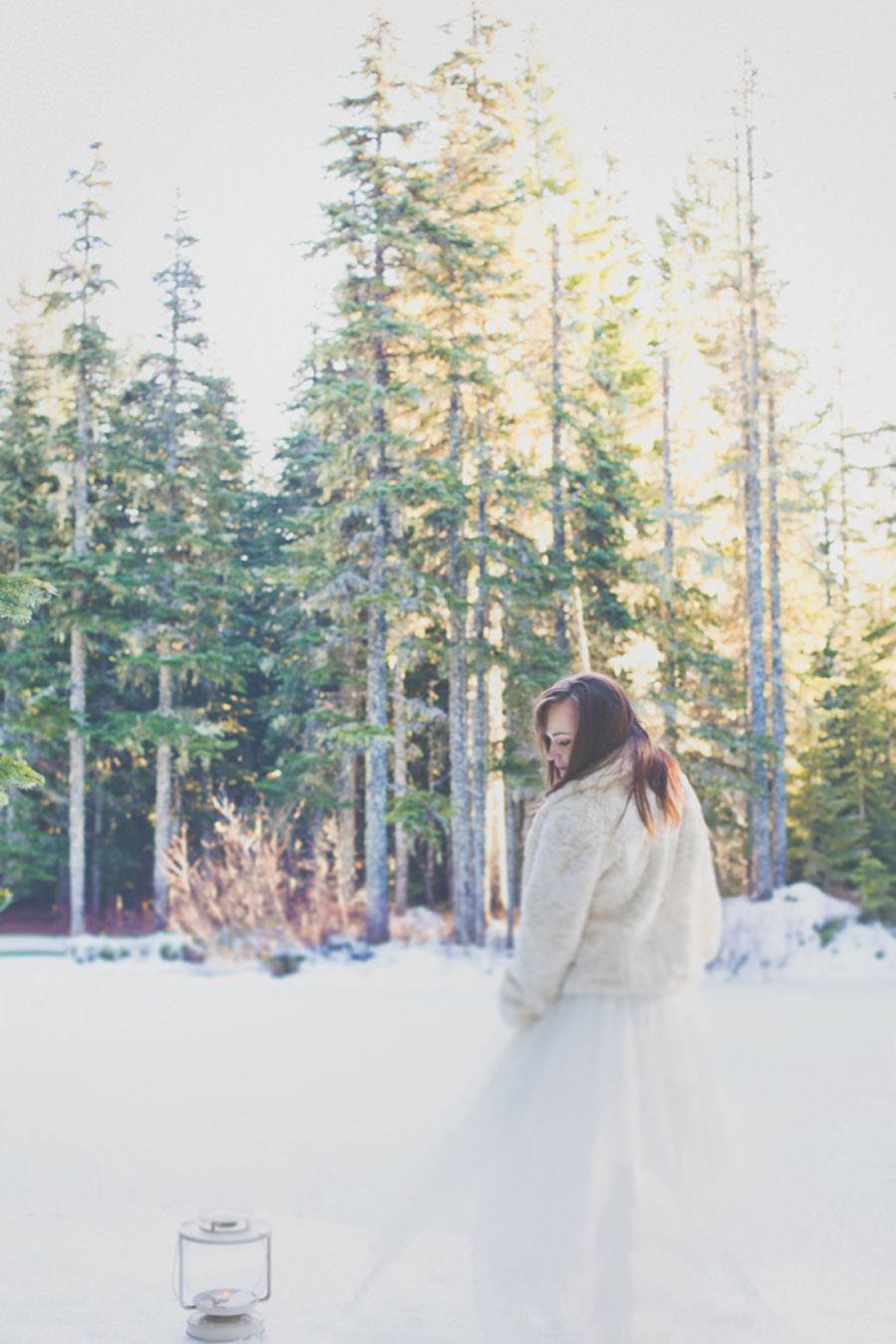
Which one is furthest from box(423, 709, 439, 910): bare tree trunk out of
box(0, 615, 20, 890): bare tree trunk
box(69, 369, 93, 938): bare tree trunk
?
box(0, 615, 20, 890): bare tree trunk

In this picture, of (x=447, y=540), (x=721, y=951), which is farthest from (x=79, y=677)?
(x=721, y=951)

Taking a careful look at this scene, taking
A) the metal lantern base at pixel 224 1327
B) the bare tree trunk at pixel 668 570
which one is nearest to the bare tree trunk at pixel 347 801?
the bare tree trunk at pixel 668 570

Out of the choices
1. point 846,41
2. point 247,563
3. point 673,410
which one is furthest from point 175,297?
point 846,41

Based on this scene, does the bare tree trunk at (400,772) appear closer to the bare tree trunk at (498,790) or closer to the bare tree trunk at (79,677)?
the bare tree trunk at (498,790)

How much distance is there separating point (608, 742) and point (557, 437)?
52.0ft

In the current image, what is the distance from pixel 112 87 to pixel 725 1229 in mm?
21529

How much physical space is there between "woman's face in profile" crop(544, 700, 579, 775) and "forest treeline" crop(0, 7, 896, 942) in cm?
1335

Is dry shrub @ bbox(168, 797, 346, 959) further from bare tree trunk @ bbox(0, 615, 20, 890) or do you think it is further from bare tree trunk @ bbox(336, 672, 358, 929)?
bare tree trunk @ bbox(0, 615, 20, 890)

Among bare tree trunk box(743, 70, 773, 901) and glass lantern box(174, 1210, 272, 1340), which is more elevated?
bare tree trunk box(743, 70, 773, 901)

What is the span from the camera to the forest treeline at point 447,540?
17797mm

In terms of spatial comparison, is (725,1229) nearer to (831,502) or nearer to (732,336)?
(732,336)

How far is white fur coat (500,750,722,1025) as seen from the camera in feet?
10.6

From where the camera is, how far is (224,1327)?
3613 millimetres

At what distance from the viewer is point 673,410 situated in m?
20.1
